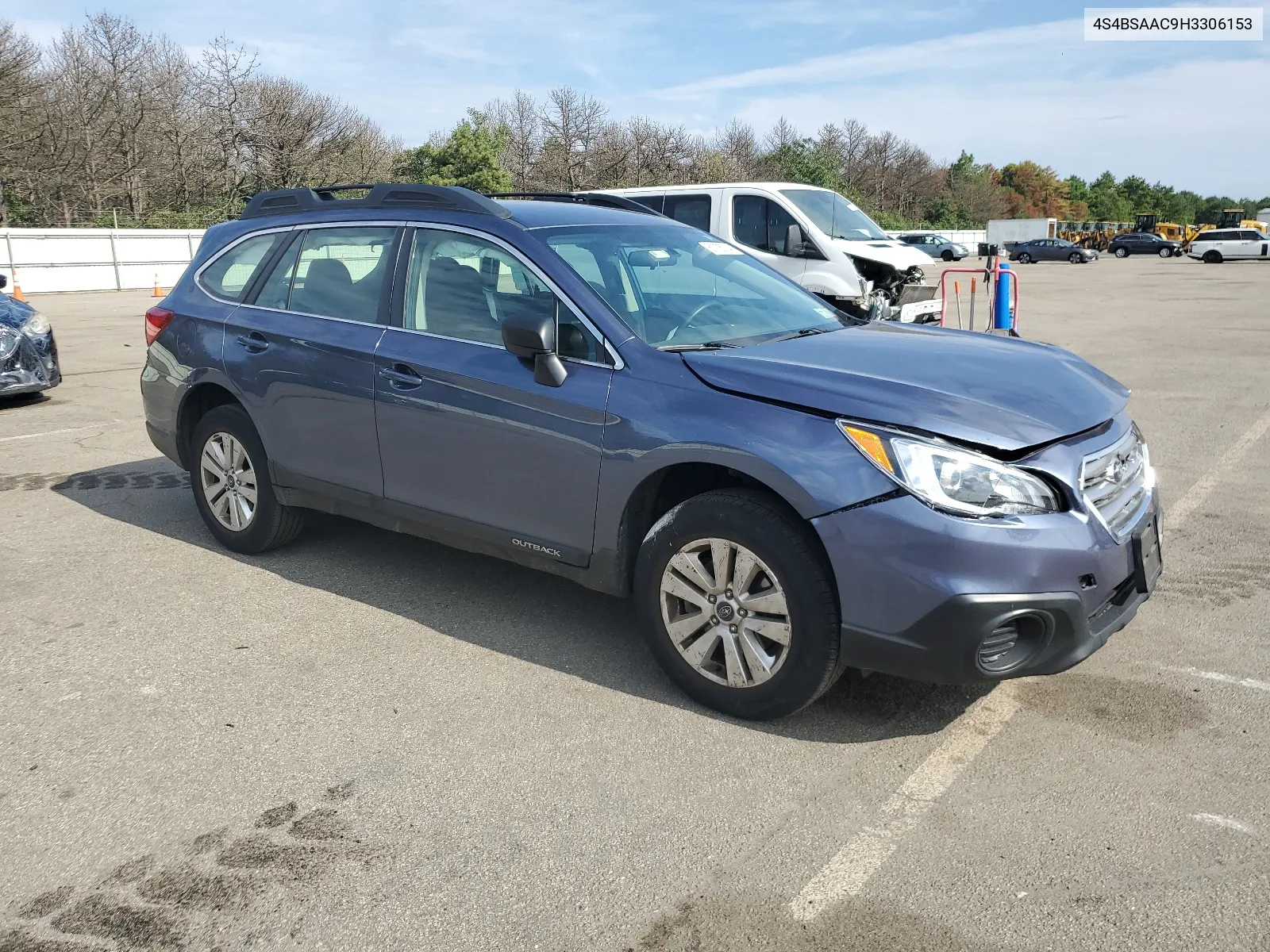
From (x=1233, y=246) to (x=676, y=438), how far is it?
170 ft

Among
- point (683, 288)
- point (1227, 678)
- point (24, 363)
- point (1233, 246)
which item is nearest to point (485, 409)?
point (683, 288)

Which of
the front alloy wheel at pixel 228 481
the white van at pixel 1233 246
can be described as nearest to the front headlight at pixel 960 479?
the front alloy wheel at pixel 228 481

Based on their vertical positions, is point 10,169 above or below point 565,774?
above

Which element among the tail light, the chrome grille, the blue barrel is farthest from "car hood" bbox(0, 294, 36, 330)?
the blue barrel

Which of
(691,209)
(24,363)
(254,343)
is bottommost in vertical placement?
(24,363)

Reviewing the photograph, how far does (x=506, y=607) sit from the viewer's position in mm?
4848

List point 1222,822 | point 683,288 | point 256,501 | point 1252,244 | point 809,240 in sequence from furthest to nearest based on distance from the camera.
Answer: point 1252,244
point 809,240
point 256,501
point 683,288
point 1222,822

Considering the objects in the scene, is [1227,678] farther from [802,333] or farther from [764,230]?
[764,230]

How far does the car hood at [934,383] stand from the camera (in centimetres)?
338

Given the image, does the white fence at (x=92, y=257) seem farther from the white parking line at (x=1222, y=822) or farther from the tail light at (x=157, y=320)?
the white parking line at (x=1222, y=822)

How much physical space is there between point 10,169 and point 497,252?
37.5 m

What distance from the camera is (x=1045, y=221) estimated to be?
2687 inches

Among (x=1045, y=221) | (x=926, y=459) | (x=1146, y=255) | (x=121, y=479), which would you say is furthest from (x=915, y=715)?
(x=1045, y=221)

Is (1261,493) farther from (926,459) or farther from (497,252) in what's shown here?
(497,252)
